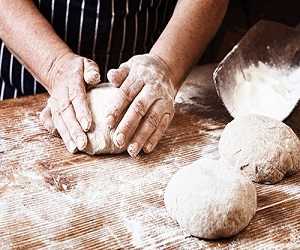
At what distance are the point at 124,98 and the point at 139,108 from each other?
48 millimetres

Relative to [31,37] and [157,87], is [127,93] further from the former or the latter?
[31,37]

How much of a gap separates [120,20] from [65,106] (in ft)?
1.37

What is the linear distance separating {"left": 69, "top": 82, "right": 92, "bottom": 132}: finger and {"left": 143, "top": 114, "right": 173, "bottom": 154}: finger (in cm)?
16

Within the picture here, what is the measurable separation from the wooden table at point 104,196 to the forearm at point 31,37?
14 cm

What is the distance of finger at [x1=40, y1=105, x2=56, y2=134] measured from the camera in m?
1.39

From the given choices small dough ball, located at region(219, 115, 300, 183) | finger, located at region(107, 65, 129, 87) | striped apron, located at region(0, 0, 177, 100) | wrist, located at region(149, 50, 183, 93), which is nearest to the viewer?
small dough ball, located at region(219, 115, 300, 183)

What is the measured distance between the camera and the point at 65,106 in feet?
4.41

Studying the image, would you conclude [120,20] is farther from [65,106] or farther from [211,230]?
[211,230]

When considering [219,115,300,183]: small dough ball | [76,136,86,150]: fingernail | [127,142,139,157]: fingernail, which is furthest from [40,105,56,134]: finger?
[219,115,300,183]: small dough ball

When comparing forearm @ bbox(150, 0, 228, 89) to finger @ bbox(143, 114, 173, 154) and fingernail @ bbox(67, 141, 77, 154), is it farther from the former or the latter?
fingernail @ bbox(67, 141, 77, 154)

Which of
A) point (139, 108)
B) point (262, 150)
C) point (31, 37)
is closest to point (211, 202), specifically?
point (262, 150)

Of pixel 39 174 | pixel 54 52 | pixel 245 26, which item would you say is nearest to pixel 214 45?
pixel 245 26

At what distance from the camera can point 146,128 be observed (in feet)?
4.37

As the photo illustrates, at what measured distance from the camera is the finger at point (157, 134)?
134 centimetres
